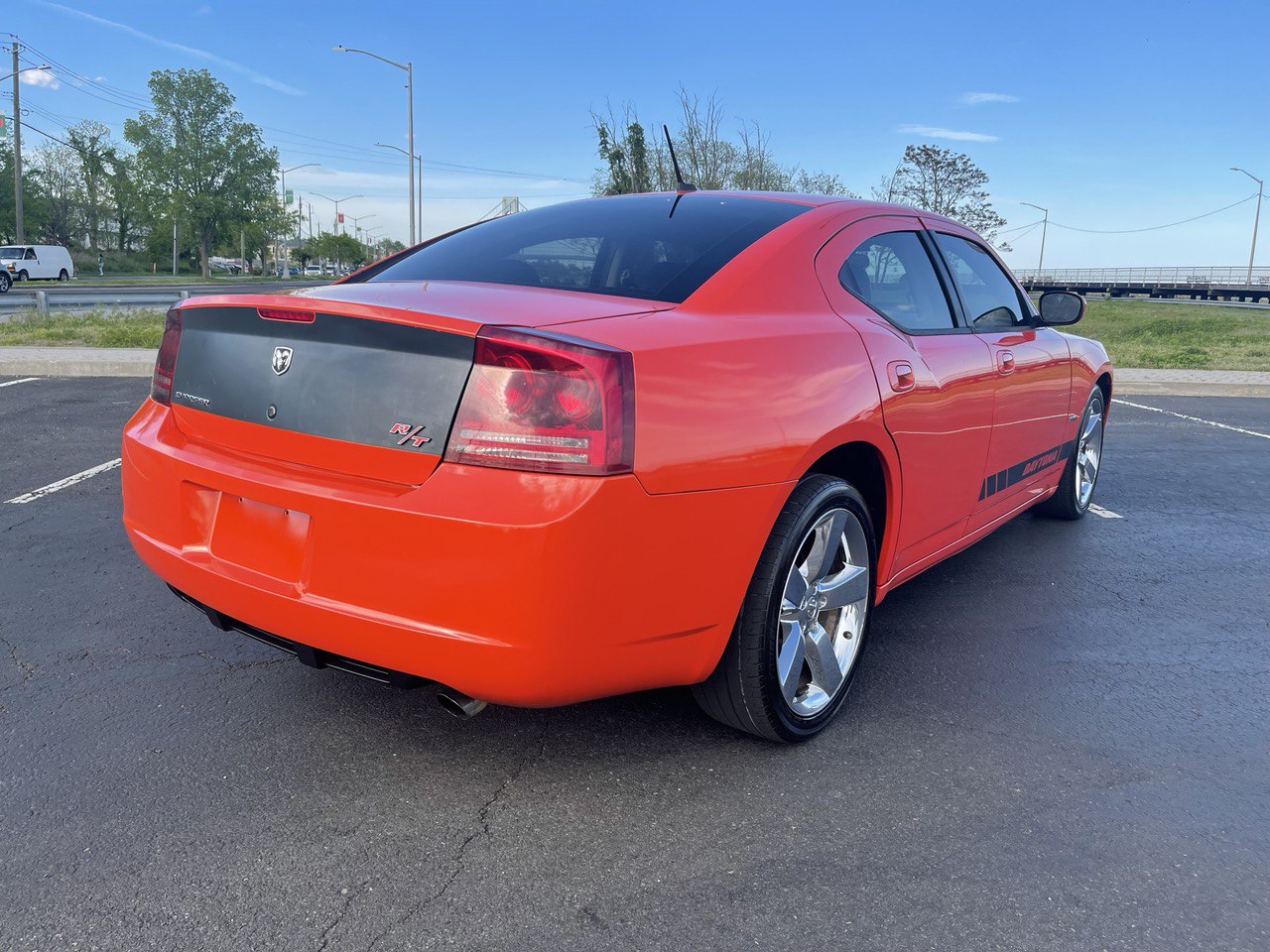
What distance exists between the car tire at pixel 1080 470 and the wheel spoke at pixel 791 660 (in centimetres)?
298

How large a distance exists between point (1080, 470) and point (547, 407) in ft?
14.2

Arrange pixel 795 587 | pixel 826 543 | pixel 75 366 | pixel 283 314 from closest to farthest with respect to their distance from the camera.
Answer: pixel 283 314 → pixel 795 587 → pixel 826 543 → pixel 75 366

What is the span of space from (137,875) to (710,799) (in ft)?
4.34

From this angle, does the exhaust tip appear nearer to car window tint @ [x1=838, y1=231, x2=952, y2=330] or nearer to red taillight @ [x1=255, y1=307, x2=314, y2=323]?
red taillight @ [x1=255, y1=307, x2=314, y2=323]

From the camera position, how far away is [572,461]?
2.16 metres


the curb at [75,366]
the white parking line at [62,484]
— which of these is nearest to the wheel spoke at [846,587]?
the white parking line at [62,484]

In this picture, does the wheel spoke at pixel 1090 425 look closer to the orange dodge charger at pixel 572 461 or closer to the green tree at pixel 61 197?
the orange dodge charger at pixel 572 461

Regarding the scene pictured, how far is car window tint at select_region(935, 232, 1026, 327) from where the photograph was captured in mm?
4012

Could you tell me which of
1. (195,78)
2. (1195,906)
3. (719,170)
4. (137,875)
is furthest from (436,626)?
(195,78)

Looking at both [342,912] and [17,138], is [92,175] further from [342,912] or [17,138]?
[342,912]

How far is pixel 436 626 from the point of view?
2.25 meters

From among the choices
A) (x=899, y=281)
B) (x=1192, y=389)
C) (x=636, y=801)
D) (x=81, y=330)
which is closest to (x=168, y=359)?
(x=636, y=801)

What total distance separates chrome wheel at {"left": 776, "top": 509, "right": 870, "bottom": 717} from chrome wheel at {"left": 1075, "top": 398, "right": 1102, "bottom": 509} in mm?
2879

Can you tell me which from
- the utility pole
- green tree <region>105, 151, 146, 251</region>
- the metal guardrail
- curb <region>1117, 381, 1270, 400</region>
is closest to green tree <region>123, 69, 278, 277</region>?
green tree <region>105, 151, 146, 251</region>
